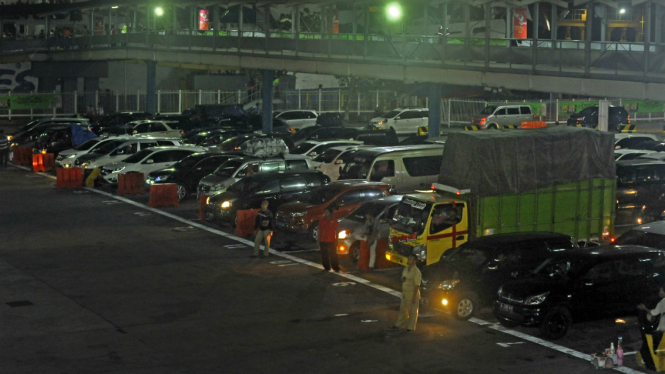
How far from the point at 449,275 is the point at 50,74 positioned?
57.3 metres

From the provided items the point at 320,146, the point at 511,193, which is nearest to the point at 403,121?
the point at 320,146

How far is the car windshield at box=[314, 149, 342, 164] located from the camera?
98.2 ft

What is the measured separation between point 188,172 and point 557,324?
17.2 metres

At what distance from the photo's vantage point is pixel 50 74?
66.7 metres

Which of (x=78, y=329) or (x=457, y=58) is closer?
(x=78, y=329)

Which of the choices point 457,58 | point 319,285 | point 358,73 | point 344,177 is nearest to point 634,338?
point 319,285

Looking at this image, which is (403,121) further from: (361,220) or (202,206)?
(361,220)

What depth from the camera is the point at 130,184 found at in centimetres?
2930

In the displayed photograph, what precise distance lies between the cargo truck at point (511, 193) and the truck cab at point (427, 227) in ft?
0.06

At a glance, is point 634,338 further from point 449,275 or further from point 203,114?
point 203,114

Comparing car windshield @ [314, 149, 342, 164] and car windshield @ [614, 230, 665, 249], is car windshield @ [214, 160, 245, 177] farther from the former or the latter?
car windshield @ [614, 230, 665, 249]

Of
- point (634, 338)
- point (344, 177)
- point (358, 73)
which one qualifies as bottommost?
point (634, 338)

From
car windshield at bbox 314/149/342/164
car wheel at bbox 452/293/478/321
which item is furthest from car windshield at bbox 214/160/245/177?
car wheel at bbox 452/293/478/321

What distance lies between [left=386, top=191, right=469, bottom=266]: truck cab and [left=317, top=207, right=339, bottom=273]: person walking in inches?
47.6
